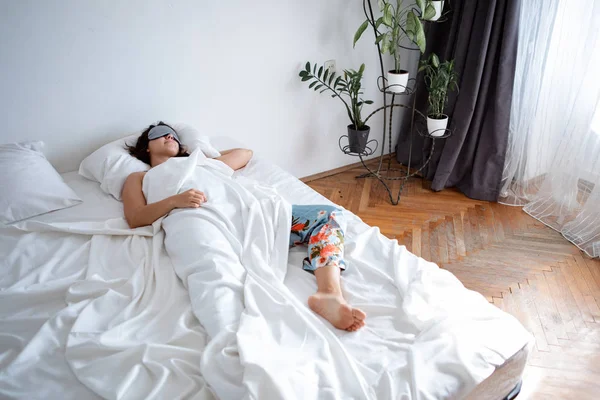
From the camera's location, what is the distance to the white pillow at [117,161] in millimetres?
1975

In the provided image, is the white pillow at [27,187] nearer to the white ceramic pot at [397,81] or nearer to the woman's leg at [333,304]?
the woman's leg at [333,304]

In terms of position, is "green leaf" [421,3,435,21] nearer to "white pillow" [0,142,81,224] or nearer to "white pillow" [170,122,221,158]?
"white pillow" [170,122,221,158]

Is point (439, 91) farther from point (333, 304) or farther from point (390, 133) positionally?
point (333, 304)

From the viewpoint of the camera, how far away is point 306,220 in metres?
1.71

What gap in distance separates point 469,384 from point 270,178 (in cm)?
128

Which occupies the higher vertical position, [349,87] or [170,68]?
[170,68]

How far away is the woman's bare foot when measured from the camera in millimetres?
1300

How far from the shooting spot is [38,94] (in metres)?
2.05

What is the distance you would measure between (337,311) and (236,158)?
43.4 inches

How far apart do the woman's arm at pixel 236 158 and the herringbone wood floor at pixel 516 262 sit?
2.62 ft

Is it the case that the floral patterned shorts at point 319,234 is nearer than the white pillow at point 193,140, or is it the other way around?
the floral patterned shorts at point 319,234

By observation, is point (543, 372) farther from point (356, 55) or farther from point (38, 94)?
point (38, 94)

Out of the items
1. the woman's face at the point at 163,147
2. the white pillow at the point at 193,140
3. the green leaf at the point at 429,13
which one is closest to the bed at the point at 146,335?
the woman's face at the point at 163,147

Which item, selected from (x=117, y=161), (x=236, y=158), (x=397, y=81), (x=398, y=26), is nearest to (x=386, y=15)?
(x=398, y=26)
